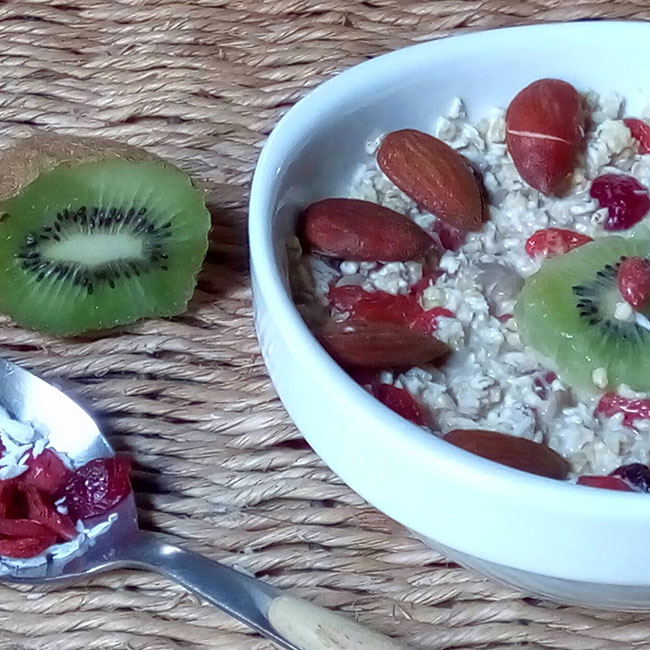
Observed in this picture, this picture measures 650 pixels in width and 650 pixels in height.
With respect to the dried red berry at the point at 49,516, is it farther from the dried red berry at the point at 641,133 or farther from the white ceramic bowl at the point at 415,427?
the dried red berry at the point at 641,133

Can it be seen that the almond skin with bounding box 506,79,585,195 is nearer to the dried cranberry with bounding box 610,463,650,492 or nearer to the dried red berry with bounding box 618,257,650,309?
the dried red berry with bounding box 618,257,650,309

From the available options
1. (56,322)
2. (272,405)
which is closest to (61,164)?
(56,322)

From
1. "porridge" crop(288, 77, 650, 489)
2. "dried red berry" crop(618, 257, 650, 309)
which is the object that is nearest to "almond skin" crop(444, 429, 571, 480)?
"porridge" crop(288, 77, 650, 489)

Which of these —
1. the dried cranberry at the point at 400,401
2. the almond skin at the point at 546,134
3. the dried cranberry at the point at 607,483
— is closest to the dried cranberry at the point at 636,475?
the dried cranberry at the point at 607,483

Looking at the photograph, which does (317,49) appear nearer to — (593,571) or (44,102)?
(44,102)

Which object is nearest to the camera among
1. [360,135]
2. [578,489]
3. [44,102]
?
[578,489]

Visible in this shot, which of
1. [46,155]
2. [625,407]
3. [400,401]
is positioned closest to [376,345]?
[400,401]
